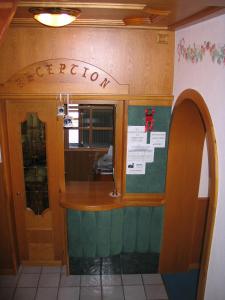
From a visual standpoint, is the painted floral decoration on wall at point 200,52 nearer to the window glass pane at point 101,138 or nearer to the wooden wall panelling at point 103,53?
the wooden wall panelling at point 103,53

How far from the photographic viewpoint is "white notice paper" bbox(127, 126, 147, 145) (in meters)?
3.38

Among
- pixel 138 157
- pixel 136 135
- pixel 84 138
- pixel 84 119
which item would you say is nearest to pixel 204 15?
pixel 136 135

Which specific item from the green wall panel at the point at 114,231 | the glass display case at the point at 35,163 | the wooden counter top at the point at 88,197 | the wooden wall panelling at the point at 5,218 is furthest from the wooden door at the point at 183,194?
the wooden wall panelling at the point at 5,218

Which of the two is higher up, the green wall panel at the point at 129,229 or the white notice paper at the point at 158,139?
the white notice paper at the point at 158,139

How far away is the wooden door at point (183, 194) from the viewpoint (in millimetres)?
3332

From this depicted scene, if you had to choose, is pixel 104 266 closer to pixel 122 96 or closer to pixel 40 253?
pixel 40 253

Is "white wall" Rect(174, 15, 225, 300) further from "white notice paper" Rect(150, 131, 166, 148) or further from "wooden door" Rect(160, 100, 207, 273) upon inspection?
"white notice paper" Rect(150, 131, 166, 148)

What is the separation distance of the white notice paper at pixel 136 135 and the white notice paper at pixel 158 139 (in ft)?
0.27

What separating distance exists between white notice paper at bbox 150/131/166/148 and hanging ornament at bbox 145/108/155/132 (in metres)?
0.08

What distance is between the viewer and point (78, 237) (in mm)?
3672

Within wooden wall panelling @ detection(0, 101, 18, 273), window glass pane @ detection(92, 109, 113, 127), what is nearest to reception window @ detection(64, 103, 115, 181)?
window glass pane @ detection(92, 109, 113, 127)

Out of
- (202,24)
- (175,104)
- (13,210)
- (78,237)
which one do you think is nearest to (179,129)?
(175,104)

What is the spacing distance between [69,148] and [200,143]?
10.2ft

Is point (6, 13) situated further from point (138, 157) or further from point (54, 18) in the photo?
point (138, 157)
